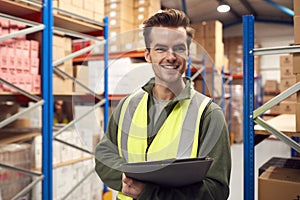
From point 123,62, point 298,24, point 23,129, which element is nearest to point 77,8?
point 23,129

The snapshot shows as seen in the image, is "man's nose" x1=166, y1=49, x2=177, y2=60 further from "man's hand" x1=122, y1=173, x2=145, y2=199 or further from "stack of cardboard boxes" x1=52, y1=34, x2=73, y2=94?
"stack of cardboard boxes" x1=52, y1=34, x2=73, y2=94

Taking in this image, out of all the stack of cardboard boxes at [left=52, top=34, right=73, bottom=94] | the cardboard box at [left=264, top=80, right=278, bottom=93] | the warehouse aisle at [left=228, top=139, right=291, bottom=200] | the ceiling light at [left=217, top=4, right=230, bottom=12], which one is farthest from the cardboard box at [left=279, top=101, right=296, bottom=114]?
the cardboard box at [left=264, top=80, right=278, bottom=93]

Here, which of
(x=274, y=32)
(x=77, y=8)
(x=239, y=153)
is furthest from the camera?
(x=274, y=32)

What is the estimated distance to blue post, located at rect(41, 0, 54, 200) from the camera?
200cm

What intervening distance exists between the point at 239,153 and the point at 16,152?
409 cm

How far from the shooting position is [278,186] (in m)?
1.63

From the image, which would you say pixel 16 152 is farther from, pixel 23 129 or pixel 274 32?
pixel 274 32

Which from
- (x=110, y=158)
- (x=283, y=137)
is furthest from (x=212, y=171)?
(x=283, y=137)

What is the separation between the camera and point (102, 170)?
2.74ft

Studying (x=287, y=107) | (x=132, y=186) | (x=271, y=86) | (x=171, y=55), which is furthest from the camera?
(x=271, y=86)

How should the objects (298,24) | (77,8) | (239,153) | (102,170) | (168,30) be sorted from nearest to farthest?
(168,30)
(102,170)
(298,24)
(77,8)
(239,153)

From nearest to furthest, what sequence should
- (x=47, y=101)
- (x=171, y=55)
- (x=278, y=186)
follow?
(x=171, y=55) < (x=278, y=186) < (x=47, y=101)

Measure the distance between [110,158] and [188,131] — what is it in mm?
222

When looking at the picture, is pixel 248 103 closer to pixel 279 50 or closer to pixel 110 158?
pixel 279 50
